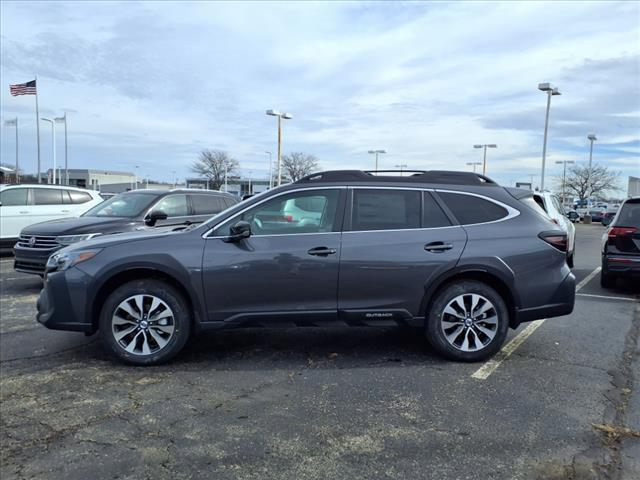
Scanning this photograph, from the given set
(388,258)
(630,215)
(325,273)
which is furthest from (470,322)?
(630,215)

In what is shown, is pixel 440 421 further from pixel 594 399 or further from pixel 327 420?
pixel 594 399

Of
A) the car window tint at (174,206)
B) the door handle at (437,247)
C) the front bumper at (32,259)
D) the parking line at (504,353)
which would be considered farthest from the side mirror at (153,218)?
the parking line at (504,353)

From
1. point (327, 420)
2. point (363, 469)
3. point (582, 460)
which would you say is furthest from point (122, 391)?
point (582, 460)

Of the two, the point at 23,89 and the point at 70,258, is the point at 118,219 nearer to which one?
the point at 70,258

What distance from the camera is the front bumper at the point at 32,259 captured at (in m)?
8.33

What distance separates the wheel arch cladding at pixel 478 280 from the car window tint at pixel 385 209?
0.57m

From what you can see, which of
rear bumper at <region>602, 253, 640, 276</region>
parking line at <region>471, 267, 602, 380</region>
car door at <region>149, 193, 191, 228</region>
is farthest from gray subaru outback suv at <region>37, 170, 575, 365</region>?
car door at <region>149, 193, 191, 228</region>

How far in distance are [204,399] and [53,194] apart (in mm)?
10857

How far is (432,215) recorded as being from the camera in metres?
5.04

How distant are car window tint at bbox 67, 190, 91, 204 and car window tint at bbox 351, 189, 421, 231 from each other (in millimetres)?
10542

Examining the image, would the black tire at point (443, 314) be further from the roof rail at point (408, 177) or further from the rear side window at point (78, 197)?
the rear side window at point (78, 197)

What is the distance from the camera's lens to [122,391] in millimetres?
4305

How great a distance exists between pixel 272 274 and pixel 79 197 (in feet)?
34.4

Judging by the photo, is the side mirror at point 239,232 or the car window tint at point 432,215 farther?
the car window tint at point 432,215
